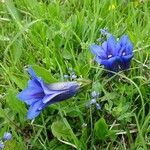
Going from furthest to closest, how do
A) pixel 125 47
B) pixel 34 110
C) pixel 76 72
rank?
pixel 76 72
pixel 125 47
pixel 34 110

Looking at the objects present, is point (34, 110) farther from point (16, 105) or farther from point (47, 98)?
point (16, 105)

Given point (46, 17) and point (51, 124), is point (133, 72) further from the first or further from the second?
point (46, 17)

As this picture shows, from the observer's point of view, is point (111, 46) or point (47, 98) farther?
point (111, 46)

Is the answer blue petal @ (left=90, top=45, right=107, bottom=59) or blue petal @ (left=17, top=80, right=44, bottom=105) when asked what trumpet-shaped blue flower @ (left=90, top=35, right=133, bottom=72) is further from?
blue petal @ (left=17, top=80, right=44, bottom=105)

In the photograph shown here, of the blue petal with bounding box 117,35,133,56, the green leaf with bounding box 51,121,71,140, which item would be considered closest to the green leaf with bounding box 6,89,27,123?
the green leaf with bounding box 51,121,71,140

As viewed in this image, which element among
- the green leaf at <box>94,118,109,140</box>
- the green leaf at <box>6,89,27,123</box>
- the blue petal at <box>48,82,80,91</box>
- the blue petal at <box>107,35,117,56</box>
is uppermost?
the blue petal at <box>107,35,117,56</box>

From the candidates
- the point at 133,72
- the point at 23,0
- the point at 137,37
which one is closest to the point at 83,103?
the point at 133,72

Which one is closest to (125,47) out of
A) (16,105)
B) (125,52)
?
(125,52)
